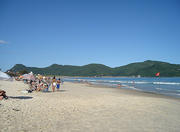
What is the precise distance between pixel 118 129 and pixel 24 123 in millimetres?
3098

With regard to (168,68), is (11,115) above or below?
below

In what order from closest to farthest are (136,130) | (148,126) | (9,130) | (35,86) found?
(9,130) → (136,130) → (148,126) → (35,86)

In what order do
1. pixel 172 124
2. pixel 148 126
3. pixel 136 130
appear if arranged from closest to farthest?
pixel 136 130
pixel 148 126
pixel 172 124

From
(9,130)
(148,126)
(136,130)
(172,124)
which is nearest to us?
(9,130)

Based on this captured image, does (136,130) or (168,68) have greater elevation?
(168,68)

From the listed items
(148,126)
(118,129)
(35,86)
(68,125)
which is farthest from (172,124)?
(35,86)

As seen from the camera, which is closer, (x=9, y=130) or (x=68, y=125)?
(x=9, y=130)

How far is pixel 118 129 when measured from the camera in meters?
5.34

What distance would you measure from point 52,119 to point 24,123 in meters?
1.07

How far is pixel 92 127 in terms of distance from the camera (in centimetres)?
547

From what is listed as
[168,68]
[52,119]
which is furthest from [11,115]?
[168,68]

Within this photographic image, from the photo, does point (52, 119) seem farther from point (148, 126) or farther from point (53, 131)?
point (148, 126)

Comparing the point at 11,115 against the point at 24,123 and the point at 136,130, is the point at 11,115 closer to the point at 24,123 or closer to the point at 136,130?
the point at 24,123

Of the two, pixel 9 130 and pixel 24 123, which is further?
pixel 24 123
